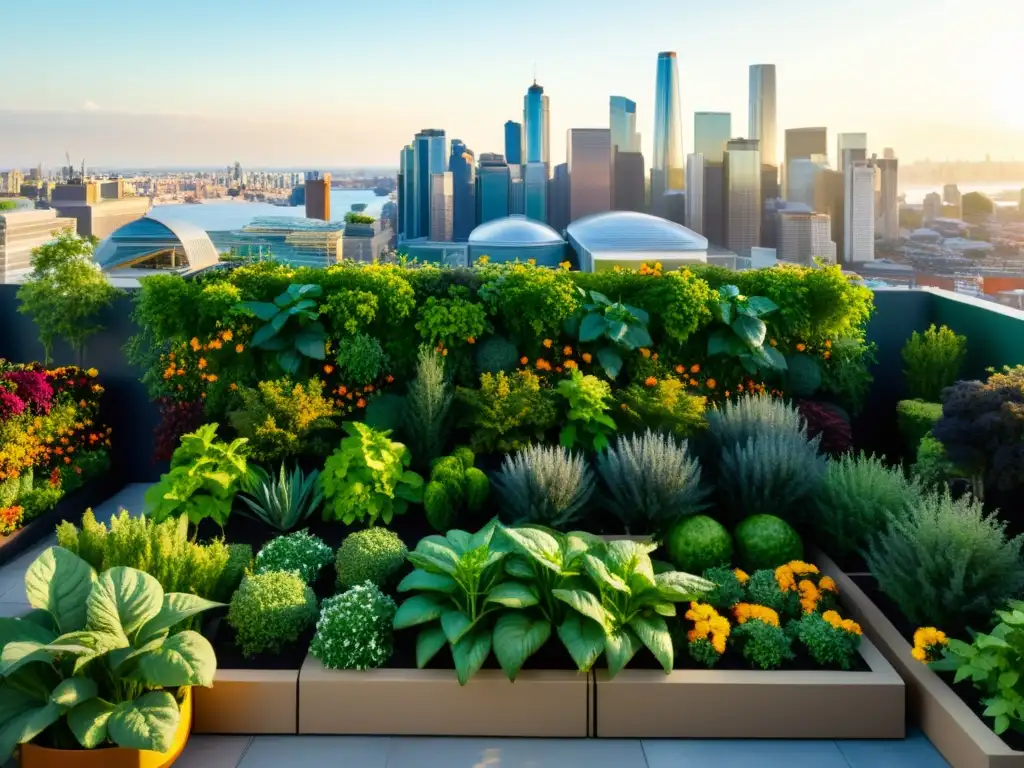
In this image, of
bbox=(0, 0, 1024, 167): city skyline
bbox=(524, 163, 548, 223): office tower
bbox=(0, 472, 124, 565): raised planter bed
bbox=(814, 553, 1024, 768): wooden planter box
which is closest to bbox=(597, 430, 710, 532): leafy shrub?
bbox=(814, 553, 1024, 768): wooden planter box

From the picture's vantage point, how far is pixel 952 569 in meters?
3.45

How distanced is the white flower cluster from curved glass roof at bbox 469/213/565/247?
158 feet

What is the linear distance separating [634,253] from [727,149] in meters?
7.42

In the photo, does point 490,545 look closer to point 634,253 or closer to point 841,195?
point 841,195

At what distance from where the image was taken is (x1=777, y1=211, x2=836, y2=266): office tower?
24.4m

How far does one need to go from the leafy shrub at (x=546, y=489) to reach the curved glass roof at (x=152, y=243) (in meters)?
27.1

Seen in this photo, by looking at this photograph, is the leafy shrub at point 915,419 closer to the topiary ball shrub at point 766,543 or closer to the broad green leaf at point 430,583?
the topiary ball shrub at point 766,543

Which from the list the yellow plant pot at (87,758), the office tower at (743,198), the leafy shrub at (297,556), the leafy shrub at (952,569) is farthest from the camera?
the office tower at (743,198)

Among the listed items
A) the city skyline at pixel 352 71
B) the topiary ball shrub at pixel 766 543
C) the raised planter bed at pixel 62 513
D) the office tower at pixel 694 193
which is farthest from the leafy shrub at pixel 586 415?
the office tower at pixel 694 193

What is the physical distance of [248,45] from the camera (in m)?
32.8

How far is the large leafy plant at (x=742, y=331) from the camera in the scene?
5.76 meters

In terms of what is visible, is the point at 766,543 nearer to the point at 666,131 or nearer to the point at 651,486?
the point at 651,486

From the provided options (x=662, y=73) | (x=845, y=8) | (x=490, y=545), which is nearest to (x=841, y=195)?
(x=845, y=8)

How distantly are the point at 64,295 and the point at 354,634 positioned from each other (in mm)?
4349
